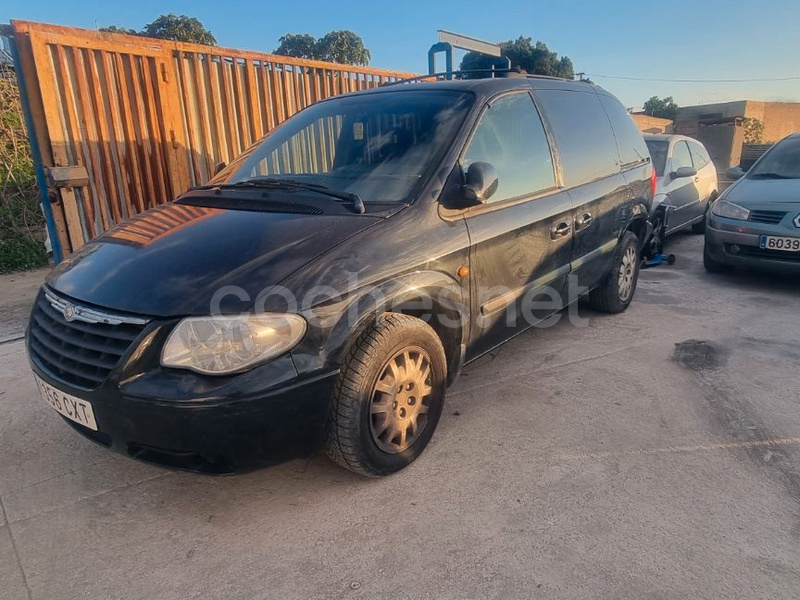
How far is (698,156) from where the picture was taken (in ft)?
27.1

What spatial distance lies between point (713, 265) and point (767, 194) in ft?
2.96

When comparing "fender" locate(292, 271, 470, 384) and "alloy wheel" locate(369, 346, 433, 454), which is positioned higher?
"fender" locate(292, 271, 470, 384)

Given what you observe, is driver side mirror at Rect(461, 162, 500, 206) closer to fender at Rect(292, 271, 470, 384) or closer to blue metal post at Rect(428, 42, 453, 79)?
fender at Rect(292, 271, 470, 384)

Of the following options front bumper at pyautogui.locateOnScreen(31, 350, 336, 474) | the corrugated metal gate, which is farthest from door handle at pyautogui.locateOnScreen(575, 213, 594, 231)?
the corrugated metal gate

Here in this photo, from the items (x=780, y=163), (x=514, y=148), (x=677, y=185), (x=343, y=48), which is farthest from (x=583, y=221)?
(x=343, y=48)

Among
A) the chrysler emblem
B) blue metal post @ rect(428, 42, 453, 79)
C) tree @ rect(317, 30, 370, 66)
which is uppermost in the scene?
tree @ rect(317, 30, 370, 66)

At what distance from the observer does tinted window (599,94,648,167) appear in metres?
4.44

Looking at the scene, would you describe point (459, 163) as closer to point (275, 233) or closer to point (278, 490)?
point (275, 233)

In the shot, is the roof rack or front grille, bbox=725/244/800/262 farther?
front grille, bbox=725/244/800/262

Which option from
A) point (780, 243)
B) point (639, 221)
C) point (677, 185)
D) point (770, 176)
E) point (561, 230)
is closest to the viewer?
point (561, 230)

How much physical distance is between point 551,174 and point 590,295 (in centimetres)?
168

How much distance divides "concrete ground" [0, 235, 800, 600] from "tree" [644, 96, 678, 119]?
37.9 meters

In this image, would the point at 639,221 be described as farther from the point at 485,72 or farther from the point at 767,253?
the point at 485,72

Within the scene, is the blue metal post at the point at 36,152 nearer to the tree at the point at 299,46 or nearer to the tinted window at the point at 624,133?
the tinted window at the point at 624,133
